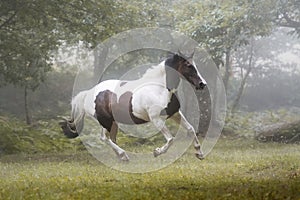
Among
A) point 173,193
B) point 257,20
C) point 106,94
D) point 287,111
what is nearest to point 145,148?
point 106,94

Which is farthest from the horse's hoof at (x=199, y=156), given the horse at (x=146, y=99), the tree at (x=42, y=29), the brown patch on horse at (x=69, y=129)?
the tree at (x=42, y=29)

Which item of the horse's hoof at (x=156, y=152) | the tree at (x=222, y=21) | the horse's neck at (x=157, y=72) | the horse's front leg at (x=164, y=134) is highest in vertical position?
the tree at (x=222, y=21)

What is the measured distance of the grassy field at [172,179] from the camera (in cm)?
428

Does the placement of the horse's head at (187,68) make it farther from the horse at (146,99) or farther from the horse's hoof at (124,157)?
the horse's hoof at (124,157)

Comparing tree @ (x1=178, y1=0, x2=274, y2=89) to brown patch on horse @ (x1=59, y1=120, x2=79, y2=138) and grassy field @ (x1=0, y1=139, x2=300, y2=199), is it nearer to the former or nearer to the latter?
grassy field @ (x1=0, y1=139, x2=300, y2=199)

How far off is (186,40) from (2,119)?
3.77 m

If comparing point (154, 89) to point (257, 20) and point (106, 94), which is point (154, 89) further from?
point (257, 20)

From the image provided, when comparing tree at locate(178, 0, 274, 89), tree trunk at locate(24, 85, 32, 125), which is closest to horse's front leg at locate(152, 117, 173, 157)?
tree at locate(178, 0, 274, 89)

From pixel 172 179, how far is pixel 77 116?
240 centimetres

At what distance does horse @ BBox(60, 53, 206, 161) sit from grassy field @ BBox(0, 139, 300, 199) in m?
0.39

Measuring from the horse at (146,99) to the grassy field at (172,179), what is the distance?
15.2 inches

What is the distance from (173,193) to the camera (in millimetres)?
4293

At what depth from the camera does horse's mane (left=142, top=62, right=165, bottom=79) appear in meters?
5.83

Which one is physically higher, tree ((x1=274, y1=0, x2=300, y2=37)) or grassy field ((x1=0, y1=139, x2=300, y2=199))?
tree ((x1=274, y1=0, x2=300, y2=37))
